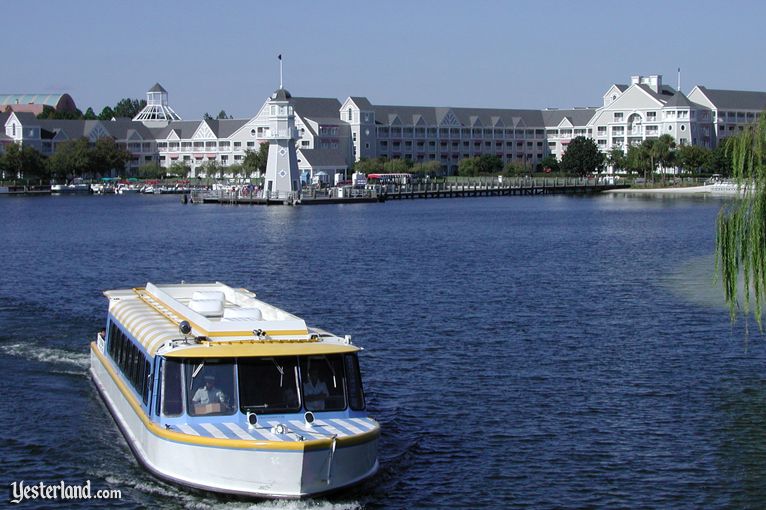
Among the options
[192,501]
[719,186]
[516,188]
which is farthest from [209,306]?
[516,188]

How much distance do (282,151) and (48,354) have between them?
10526 cm

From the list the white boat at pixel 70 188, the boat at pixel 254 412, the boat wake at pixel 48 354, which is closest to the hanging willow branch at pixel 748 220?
the boat at pixel 254 412

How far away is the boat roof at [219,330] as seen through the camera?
20.0 metres

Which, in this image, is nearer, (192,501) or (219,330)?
(192,501)

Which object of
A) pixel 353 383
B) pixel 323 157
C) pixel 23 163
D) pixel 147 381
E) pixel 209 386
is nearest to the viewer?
pixel 209 386

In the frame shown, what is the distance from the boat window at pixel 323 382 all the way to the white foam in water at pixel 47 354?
1376 centimetres

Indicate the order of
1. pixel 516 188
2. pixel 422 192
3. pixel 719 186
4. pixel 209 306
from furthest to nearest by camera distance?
pixel 516 188
pixel 422 192
pixel 719 186
pixel 209 306

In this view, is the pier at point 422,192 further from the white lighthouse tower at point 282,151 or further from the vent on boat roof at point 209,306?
the vent on boat roof at point 209,306

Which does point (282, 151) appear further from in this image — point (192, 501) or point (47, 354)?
point (192, 501)

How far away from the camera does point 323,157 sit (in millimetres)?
183125

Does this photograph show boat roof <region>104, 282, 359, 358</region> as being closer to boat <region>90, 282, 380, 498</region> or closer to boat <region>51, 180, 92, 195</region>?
boat <region>90, 282, 380, 498</region>

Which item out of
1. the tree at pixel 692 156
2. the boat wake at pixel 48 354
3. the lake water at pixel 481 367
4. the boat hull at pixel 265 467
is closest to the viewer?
the boat hull at pixel 265 467

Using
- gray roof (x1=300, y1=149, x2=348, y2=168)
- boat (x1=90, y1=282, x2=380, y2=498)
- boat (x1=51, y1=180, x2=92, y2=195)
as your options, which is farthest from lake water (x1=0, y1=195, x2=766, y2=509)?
boat (x1=51, y1=180, x2=92, y2=195)

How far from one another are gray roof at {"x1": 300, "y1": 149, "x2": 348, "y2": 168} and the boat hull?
527ft
